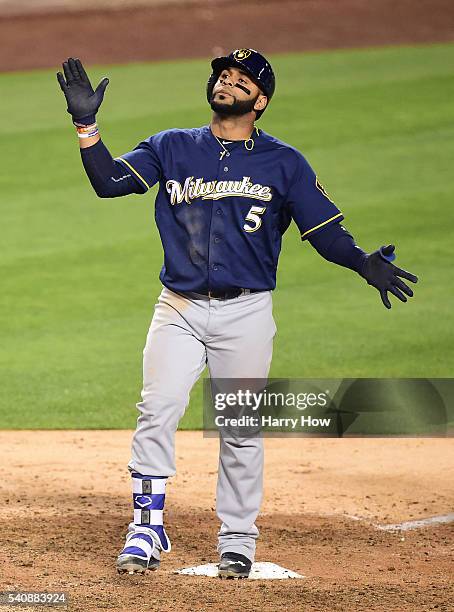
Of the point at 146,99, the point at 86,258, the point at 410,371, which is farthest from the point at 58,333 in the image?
the point at 146,99

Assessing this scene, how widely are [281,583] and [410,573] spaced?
21.6 inches

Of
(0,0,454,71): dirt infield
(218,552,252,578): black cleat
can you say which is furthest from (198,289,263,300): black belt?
(0,0,454,71): dirt infield

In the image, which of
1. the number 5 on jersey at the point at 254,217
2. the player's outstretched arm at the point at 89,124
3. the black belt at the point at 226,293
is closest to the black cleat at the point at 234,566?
the black belt at the point at 226,293

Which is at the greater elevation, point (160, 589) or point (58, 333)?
point (58, 333)

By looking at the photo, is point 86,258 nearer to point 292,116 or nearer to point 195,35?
point 292,116

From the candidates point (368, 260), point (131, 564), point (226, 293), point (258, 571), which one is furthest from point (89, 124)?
point (258, 571)

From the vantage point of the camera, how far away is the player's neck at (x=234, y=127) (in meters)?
4.99

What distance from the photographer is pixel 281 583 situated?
4664 millimetres

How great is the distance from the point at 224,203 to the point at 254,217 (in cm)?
13

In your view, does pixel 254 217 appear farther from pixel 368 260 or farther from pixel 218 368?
pixel 218 368

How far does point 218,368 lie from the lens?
495cm

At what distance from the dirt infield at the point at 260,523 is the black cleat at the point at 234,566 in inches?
3.0

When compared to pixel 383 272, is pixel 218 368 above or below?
below

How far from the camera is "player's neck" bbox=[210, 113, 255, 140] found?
499cm
